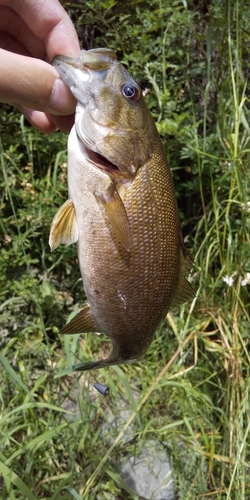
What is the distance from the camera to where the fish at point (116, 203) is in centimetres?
115

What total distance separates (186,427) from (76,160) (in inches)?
63.2

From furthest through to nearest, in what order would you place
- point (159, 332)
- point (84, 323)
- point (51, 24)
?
point (159, 332) → point (51, 24) → point (84, 323)

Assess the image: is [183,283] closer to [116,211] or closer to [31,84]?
[116,211]

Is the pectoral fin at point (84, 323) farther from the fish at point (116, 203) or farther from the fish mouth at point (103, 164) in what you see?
the fish mouth at point (103, 164)

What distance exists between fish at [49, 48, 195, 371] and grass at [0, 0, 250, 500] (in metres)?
0.84

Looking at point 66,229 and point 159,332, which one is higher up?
point 66,229

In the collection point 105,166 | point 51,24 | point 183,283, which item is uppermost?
point 51,24

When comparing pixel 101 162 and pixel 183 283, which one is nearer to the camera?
pixel 101 162

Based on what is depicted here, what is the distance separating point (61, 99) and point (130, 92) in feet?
0.62

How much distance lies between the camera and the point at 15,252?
228 cm

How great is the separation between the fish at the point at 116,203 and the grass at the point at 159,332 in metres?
0.84

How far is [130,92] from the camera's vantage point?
1212 millimetres

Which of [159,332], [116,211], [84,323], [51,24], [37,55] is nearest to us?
[116,211]

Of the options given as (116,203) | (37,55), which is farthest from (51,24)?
(116,203)
